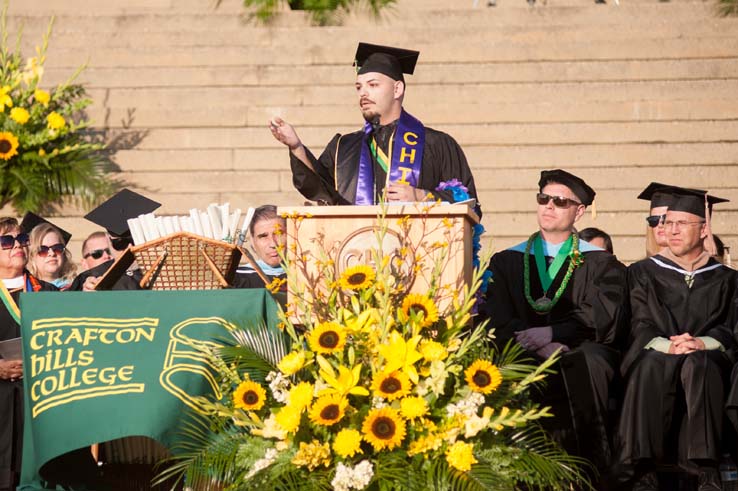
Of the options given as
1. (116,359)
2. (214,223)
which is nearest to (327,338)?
(116,359)

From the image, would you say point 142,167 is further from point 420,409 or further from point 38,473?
point 420,409

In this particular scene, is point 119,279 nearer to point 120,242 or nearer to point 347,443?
point 120,242

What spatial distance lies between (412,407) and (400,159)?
1.87 metres

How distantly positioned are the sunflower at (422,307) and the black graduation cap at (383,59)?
1693mm

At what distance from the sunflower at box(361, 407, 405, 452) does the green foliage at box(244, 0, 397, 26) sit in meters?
7.85

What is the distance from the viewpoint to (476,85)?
11.0 metres

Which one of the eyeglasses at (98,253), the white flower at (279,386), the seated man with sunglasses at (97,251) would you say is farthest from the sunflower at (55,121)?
the white flower at (279,386)

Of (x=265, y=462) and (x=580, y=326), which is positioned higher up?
(x=580, y=326)

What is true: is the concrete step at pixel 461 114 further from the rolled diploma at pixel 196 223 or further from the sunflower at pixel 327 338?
the sunflower at pixel 327 338

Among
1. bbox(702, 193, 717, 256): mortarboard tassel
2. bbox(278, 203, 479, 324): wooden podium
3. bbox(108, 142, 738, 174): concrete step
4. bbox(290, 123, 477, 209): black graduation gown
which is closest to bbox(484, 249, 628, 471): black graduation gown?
bbox(702, 193, 717, 256): mortarboard tassel

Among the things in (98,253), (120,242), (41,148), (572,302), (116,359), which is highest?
(41,148)

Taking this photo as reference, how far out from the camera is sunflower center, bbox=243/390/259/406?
4629 mm

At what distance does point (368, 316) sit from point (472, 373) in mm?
469

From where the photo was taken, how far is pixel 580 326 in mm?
6562
